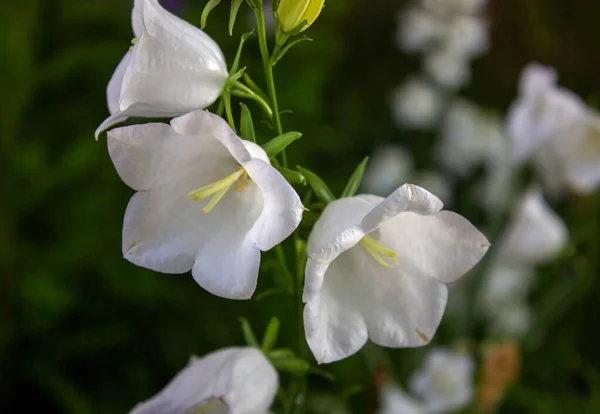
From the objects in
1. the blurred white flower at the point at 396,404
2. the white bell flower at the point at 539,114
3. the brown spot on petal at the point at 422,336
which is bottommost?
the blurred white flower at the point at 396,404

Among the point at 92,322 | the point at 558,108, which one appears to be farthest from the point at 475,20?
the point at 92,322

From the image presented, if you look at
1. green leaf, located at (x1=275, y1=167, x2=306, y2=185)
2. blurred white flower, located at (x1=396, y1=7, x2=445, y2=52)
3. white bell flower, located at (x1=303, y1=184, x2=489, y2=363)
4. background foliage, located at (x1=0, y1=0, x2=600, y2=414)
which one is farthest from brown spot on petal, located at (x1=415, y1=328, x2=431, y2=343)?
blurred white flower, located at (x1=396, y1=7, x2=445, y2=52)

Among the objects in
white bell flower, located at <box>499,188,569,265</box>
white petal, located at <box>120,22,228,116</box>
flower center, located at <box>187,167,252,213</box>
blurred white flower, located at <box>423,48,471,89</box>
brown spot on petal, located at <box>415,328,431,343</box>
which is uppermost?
white petal, located at <box>120,22,228,116</box>

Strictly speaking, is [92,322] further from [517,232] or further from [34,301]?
[517,232]

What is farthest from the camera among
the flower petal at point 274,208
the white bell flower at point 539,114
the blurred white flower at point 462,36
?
the blurred white flower at point 462,36

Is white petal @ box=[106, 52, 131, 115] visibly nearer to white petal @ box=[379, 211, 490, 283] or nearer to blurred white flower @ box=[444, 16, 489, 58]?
white petal @ box=[379, 211, 490, 283]

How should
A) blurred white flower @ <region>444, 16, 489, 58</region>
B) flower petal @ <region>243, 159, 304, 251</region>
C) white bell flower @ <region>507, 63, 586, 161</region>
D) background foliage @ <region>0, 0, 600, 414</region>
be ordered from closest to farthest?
flower petal @ <region>243, 159, 304, 251</region> → white bell flower @ <region>507, 63, 586, 161</region> → background foliage @ <region>0, 0, 600, 414</region> → blurred white flower @ <region>444, 16, 489, 58</region>

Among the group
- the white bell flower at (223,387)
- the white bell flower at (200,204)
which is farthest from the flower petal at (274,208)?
the white bell flower at (223,387)

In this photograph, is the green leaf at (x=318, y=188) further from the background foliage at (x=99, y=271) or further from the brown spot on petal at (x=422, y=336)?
the background foliage at (x=99, y=271)
